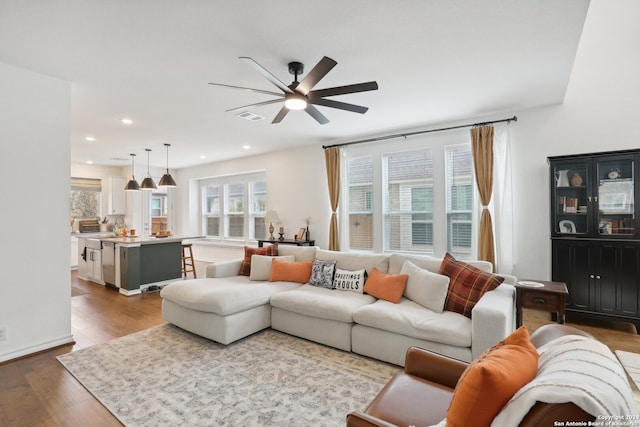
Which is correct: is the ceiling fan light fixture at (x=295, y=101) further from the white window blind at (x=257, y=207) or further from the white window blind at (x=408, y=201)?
the white window blind at (x=257, y=207)

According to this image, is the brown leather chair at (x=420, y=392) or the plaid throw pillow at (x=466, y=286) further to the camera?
the plaid throw pillow at (x=466, y=286)

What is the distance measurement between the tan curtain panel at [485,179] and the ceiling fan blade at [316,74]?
9.37 feet

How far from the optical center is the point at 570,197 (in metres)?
3.63

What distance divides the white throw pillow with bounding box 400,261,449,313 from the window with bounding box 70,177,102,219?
27.7ft

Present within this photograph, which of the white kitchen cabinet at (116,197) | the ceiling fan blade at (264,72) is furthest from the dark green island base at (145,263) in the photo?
the ceiling fan blade at (264,72)

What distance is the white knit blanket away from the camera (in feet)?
2.36

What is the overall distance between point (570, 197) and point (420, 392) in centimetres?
351

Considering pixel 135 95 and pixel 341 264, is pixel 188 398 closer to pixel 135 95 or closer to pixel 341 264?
pixel 341 264

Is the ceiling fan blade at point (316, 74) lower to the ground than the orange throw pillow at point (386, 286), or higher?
higher

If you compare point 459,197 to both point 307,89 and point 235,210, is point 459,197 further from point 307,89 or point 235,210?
point 235,210

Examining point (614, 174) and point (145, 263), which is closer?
point (614, 174)

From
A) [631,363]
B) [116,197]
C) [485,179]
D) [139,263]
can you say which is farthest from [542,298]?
[116,197]

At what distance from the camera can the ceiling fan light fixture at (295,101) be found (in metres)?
2.58

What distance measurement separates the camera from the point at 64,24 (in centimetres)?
216
